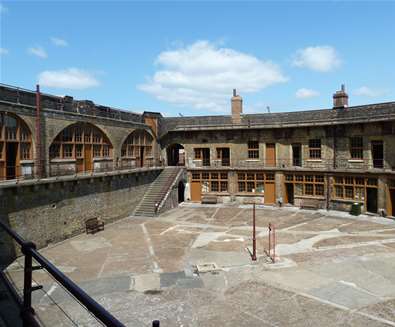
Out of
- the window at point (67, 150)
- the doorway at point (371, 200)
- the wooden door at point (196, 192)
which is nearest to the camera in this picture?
the window at point (67, 150)

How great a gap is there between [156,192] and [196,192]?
15.4 feet

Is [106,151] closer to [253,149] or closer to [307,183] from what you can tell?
[253,149]

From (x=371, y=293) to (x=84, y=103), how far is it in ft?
61.9

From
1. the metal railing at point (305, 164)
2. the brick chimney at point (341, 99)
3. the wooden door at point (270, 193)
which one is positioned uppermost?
the brick chimney at point (341, 99)

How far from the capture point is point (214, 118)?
101 ft

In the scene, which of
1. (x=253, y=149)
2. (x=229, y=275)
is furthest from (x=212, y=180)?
(x=229, y=275)

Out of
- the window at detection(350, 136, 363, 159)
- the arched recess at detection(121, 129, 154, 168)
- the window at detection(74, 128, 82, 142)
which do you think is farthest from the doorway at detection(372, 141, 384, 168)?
the window at detection(74, 128, 82, 142)

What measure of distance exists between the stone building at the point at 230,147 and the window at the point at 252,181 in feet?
0.29

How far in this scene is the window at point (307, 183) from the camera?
2720 centimetres

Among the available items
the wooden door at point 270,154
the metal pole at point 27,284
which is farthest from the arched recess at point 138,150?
the metal pole at point 27,284

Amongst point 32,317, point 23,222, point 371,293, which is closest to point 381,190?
point 371,293

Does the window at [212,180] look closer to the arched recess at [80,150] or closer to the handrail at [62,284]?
the arched recess at [80,150]

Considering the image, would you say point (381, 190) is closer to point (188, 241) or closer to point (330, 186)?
point (330, 186)

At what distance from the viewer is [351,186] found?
25.4m
